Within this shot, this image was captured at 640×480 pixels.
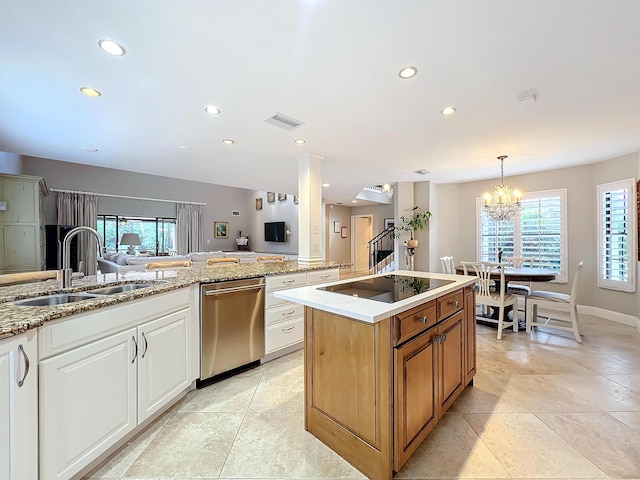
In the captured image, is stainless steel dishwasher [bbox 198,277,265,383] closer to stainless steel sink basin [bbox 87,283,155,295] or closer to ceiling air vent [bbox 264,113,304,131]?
stainless steel sink basin [bbox 87,283,155,295]

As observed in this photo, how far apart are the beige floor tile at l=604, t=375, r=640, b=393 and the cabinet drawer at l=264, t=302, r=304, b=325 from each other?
2934mm

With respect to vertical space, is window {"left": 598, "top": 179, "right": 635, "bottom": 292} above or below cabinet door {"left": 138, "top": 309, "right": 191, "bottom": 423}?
above

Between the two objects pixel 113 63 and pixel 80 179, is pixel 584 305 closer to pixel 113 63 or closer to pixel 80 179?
pixel 113 63

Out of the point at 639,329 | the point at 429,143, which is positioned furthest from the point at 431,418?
the point at 639,329

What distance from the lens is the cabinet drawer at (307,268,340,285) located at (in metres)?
Answer: 3.38

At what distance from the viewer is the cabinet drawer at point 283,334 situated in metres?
2.93

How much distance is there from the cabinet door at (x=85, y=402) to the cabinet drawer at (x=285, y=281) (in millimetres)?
1347

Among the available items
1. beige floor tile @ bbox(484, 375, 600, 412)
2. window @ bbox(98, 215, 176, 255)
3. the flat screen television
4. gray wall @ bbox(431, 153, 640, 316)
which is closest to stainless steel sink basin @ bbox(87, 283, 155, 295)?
beige floor tile @ bbox(484, 375, 600, 412)

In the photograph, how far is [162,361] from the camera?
6.53ft

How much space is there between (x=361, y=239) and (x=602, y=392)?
8802mm

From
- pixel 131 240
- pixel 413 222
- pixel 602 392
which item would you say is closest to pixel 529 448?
pixel 602 392

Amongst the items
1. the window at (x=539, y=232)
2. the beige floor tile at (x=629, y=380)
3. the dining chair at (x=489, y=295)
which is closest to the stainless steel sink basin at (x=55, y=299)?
the dining chair at (x=489, y=295)

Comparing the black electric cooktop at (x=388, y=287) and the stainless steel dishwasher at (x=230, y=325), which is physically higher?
the black electric cooktop at (x=388, y=287)

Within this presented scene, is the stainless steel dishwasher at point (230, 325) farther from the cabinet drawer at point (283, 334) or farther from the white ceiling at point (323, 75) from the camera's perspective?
the white ceiling at point (323, 75)
